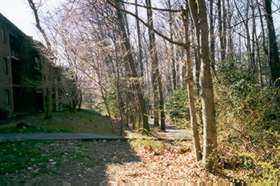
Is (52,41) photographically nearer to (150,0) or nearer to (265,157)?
(150,0)

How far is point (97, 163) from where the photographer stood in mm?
11688

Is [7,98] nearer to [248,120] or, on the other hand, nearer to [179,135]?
[179,135]

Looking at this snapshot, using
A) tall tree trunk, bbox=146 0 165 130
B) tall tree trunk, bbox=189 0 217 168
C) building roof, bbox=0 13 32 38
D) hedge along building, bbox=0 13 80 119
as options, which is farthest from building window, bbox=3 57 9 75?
tall tree trunk, bbox=189 0 217 168

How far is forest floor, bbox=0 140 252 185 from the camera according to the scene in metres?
9.67

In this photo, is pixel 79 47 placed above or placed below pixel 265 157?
above

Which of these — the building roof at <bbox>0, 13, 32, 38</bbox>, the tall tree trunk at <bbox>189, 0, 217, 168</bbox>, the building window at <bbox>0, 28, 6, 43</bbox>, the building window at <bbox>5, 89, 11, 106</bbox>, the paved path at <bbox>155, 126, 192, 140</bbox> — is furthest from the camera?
the building window at <bbox>5, 89, 11, 106</bbox>

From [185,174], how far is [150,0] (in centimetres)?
1581

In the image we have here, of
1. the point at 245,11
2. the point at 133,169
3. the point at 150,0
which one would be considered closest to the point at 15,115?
the point at 150,0

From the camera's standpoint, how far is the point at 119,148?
1457 cm

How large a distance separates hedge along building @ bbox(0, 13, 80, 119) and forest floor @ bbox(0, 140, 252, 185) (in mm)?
16596

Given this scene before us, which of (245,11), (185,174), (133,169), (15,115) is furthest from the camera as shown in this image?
(15,115)

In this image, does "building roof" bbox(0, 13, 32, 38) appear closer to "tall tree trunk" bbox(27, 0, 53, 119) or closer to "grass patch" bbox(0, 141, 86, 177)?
"tall tree trunk" bbox(27, 0, 53, 119)

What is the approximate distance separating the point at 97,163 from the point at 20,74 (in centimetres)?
2672

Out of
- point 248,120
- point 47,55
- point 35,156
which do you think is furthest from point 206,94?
point 47,55
